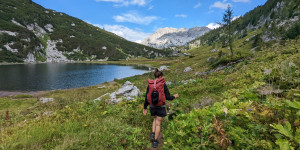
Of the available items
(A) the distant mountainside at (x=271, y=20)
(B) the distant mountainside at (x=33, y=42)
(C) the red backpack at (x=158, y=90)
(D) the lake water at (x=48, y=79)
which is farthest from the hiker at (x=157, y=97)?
(B) the distant mountainside at (x=33, y=42)

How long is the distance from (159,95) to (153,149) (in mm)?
1991

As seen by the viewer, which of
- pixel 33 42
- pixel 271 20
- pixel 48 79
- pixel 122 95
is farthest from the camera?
pixel 33 42

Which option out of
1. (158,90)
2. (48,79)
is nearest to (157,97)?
(158,90)

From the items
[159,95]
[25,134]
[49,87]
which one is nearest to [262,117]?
[159,95]

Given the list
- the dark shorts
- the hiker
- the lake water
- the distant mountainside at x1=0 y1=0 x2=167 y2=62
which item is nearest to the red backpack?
the hiker

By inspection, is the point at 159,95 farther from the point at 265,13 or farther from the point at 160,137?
the point at 265,13

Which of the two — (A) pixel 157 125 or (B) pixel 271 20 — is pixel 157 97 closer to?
(A) pixel 157 125

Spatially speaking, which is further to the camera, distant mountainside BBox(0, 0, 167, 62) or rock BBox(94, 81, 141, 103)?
distant mountainside BBox(0, 0, 167, 62)

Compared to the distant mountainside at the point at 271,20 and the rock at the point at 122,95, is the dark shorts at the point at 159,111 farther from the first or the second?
the distant mountainside at the point at 271,20

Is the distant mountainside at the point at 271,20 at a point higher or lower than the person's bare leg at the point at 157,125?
higher

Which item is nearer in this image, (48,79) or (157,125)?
(157,125)

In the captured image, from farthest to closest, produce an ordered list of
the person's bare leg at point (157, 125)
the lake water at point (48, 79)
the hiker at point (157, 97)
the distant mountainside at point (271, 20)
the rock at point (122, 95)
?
1. the distant mountainside at point (271, 20)
2. the lake water at point (48, 79)
3. the rock at point (122, 95)
4. the person's bare leg at point (157, 125)
5. the hiker at point (157, 97)

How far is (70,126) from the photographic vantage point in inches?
226

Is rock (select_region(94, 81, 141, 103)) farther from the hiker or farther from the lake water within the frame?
the lake water
